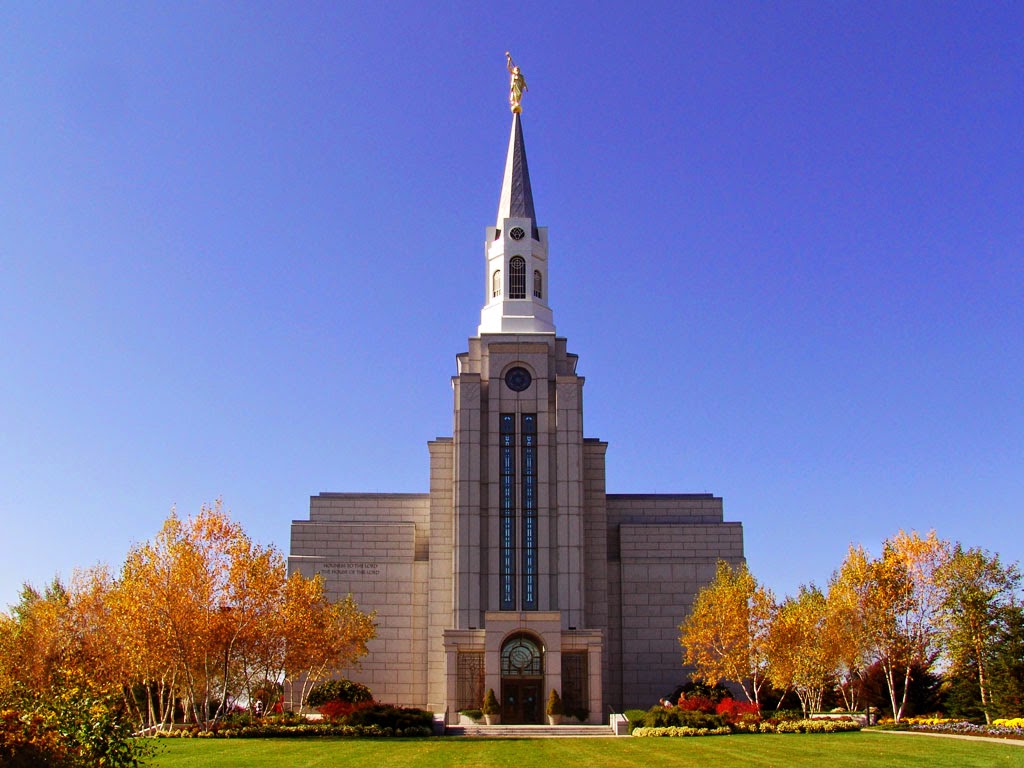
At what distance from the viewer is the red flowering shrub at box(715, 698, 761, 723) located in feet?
136

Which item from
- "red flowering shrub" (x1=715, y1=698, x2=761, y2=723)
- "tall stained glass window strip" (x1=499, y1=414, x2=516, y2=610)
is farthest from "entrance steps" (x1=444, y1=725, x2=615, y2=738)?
"tall stained glass window strip" (x1=499, y1=414, x2=516, y2=610)

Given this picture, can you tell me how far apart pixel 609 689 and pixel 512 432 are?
15737 mm

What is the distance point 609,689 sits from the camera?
60625 millimetres

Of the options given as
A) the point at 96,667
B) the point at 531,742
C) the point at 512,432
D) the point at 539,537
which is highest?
the point at 512,432

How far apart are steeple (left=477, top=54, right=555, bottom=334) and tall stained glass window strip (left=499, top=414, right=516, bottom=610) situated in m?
6.27

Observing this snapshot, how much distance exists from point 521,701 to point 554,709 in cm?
243

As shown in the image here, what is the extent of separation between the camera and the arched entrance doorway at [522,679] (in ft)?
177

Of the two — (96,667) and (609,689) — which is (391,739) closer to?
(96,667)

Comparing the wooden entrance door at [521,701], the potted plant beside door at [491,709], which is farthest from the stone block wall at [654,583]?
the potted plant beside door at [491,709]

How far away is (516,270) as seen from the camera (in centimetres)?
6612

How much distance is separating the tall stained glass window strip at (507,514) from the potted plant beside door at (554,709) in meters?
7.35

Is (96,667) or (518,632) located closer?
(96,667)

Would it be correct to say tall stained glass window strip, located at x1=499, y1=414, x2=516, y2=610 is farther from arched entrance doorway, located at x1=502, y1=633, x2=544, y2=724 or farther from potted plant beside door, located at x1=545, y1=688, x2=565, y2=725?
potted plant beside door, located at x1=545, y1=688, x2=565, y2=725

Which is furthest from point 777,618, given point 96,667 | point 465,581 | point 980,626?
point 96,667
